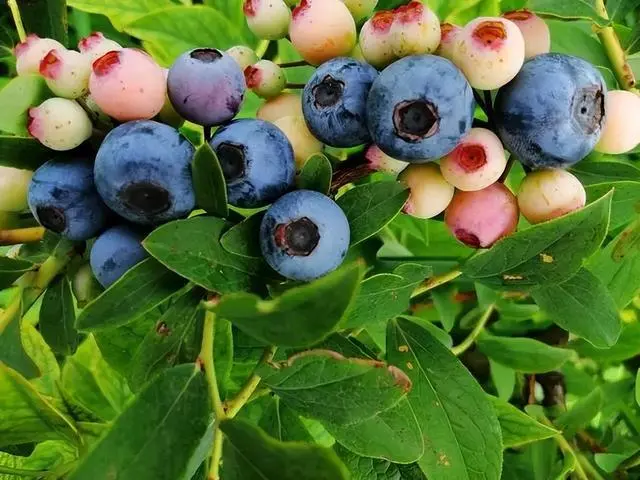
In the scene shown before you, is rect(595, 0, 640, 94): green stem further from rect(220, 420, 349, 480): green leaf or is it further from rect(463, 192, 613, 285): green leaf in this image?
rect(220, 420, 349, 480): green leaf

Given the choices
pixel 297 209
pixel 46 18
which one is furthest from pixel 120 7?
pixel 297 209

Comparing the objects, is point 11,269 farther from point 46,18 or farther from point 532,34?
point 532,34

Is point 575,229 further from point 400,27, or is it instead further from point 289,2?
point 289,2

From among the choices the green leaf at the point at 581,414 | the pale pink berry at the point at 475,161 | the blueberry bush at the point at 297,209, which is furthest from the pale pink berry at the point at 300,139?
the green leaf at the point at 581,414

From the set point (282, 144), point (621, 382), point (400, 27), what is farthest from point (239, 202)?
point (621, 382)

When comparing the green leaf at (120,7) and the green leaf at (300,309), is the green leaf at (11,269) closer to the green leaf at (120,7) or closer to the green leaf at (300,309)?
the green leaf at (300,309)

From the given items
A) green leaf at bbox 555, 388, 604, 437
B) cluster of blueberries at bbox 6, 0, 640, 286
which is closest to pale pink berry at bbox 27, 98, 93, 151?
cluster of blueberries at bbox 6, 0, 640, 286
